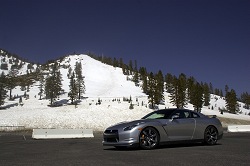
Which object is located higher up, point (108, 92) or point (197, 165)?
point (108, 92)

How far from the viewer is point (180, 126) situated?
1091 cm

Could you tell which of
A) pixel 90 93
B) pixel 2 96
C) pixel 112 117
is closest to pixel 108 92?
pixel 90 93

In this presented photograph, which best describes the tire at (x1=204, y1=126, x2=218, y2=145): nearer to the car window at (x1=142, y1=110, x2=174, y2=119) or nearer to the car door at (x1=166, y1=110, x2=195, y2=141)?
the car door at (x1=166, y1=110, x2=195, y2=141)

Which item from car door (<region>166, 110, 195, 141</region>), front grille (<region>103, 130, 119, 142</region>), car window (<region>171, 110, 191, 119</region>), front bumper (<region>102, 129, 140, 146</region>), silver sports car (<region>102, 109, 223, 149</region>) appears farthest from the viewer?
car window (<region>171, 110, 191, 119</region>)

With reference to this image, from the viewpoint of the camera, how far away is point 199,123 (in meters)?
11.4

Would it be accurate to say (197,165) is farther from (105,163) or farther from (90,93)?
(90,93)

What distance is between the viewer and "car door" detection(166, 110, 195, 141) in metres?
10.7

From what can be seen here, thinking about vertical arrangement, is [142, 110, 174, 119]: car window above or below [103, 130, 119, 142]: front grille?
above

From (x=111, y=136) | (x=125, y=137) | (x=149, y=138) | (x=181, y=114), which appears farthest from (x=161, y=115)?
(x=111, y=136)

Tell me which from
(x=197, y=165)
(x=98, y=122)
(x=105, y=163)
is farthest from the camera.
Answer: (x=98, y=122)

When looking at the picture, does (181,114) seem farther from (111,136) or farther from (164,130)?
(111,136)

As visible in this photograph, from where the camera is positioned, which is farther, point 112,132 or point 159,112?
point 159,112

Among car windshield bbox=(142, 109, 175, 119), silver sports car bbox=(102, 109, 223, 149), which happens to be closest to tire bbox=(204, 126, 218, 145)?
silver sports car bbox=(102, 109, 223, 149)

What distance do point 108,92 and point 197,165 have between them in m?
136
